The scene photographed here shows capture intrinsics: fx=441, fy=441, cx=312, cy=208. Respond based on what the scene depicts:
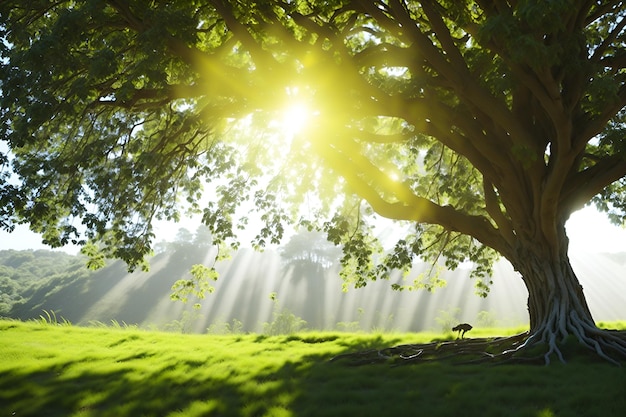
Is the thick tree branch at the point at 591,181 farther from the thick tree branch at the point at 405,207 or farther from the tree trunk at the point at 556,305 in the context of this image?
the thick tree branch at the point at 405,207

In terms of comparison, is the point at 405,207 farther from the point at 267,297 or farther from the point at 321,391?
the point at 267,297

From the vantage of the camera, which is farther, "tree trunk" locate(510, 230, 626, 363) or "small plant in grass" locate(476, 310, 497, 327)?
"small plant in grass" locate(476, 310, 497, 327)

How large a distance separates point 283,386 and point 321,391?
730mm

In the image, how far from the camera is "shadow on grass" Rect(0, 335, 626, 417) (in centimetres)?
→ 539

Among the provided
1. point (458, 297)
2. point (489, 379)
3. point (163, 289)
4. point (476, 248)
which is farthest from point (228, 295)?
point (489, 379)

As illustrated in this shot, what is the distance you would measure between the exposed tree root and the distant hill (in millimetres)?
93686

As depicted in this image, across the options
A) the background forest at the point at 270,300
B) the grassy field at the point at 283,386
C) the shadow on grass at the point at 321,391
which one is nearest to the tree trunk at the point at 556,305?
the grassy field at the point at 283,386

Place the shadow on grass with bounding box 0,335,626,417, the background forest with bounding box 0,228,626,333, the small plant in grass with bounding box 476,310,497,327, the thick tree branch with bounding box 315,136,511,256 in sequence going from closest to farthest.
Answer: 1. the shadow on grass with bounding box 0,335,626,417
2. the thick tree branch with bounding box 315,136,511,256
3. the small plant in grass with bounding box 476,310,497,327
4. the background forest with bounding box 0,228,626,333

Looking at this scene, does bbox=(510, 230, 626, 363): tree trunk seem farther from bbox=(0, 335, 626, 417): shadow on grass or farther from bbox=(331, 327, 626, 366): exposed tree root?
bbox=(0, 335, 626, 417): shadow on grass

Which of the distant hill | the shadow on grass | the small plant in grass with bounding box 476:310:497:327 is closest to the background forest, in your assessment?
the distant hill

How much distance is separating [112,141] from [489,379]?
9.95m

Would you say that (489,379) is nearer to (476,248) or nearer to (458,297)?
(476,248)

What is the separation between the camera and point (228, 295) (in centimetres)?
12588

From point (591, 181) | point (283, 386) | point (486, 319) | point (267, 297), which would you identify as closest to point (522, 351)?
point (283, 386)
